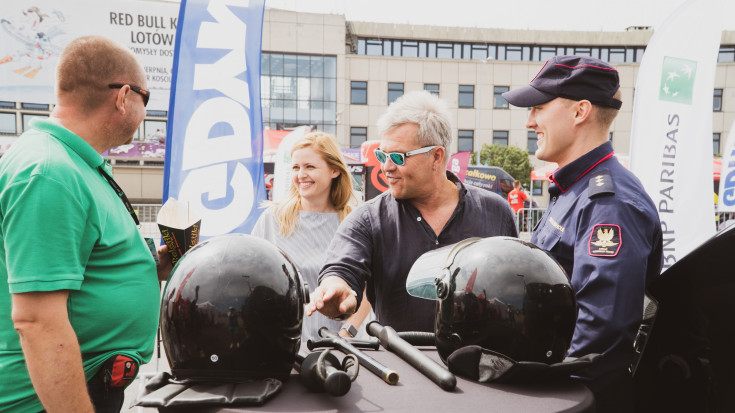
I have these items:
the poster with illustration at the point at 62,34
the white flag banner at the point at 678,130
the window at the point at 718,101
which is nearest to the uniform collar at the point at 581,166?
the white flag banner at the point at 678,130

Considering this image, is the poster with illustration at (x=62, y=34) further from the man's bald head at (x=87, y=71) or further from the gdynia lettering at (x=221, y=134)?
the man's bald head at (x=87, y=71)

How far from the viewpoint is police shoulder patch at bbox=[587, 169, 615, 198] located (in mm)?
1817

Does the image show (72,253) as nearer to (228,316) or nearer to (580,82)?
(228,316)

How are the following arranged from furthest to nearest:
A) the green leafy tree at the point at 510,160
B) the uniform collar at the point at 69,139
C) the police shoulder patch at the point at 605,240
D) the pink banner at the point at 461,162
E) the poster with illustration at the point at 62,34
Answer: the green leafy tree at the point at 510,160 < the pink banner at the point at 461,162 < the poster with illustration at the point at 62,34 < the uniform collar at the point at 69,139 < the police shoulder patch at the point at 605,240

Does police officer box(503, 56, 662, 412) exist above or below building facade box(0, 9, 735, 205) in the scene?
below

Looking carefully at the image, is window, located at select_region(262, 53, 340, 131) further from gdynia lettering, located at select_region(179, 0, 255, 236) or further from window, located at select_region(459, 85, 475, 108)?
gdynia lettering, located at select_region(179, 0, 255, 236)

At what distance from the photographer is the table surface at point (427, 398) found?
1.19m

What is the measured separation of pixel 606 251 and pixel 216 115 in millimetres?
3320

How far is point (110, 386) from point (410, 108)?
1746mm

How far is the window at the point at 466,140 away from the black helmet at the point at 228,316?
45011mm

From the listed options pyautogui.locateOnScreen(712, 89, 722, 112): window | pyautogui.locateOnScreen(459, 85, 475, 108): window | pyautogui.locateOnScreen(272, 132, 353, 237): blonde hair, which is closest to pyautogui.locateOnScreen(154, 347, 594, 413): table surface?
Answer: pyautogui.locateOnScreen(272, 132, 353, 237): blonde hair

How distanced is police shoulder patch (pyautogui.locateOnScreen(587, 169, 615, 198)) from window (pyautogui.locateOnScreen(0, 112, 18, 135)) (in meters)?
28.3

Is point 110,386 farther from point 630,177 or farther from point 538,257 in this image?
point 630,177

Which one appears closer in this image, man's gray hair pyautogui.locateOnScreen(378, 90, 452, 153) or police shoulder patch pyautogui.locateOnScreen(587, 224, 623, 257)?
police shoulder patch pyautogui.locateOnScreen(587, 224, 623, 257)
